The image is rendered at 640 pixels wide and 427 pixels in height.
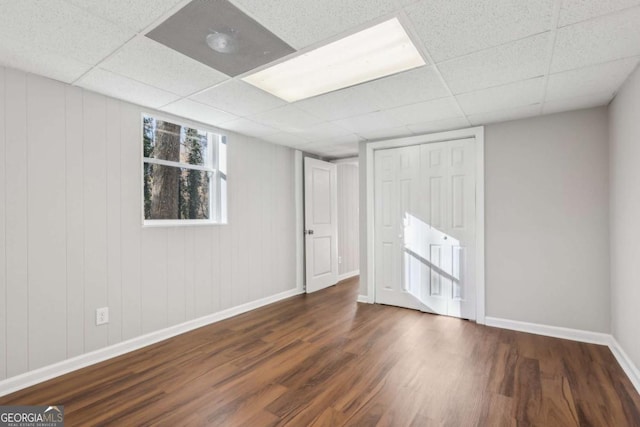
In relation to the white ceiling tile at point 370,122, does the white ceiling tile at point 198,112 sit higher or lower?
higher

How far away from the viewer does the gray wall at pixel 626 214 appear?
2.21 metres

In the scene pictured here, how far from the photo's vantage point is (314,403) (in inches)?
79.2

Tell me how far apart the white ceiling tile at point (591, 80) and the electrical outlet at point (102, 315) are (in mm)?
4099

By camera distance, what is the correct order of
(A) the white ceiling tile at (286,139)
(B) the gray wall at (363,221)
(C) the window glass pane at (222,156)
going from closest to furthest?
(C) the window glass pane at (222,156) < (A) the white ceiling tile at (286,139) < (B) the gray wall at (363,221)

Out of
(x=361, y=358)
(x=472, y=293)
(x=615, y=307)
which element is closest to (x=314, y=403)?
(x=361, y=358)

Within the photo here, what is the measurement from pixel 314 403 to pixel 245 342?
3.99 ft

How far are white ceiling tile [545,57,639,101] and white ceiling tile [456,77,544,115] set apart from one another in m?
0.09

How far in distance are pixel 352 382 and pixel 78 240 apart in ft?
8.11

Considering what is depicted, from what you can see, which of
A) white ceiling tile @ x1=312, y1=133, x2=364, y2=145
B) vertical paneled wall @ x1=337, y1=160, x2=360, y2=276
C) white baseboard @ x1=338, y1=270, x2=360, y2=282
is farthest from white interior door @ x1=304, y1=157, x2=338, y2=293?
white ceiling tile @ x1=312, y1=133, x2=364, y2=145

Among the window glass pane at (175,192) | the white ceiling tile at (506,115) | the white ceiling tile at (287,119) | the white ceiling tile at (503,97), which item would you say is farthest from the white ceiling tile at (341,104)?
the window glass pane at (175,192)

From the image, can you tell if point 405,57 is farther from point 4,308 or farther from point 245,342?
point 4,308

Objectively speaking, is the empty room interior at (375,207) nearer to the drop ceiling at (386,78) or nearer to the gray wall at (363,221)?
the drop ceiling at (386,78)

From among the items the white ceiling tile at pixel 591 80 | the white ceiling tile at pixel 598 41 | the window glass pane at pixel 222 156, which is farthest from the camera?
the window glass pane at pixel 222 156

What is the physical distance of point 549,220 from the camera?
3154mm
